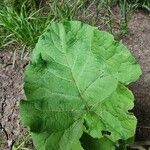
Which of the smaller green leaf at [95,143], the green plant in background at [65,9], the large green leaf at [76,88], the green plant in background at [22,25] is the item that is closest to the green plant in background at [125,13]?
the green plant in background at [65,9]

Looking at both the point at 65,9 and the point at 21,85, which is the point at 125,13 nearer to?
the point at 65,9

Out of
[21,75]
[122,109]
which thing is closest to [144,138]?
[122,109]

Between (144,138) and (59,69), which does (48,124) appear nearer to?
(59,69)

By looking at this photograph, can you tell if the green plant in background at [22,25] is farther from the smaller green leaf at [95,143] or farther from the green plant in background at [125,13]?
the smaller green leaf at [95,143]

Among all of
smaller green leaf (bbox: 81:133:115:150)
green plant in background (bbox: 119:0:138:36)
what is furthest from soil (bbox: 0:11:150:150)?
smaller green leaf (bbox: 81:133:115:150)

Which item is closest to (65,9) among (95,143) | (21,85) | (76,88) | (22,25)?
(22,25)
